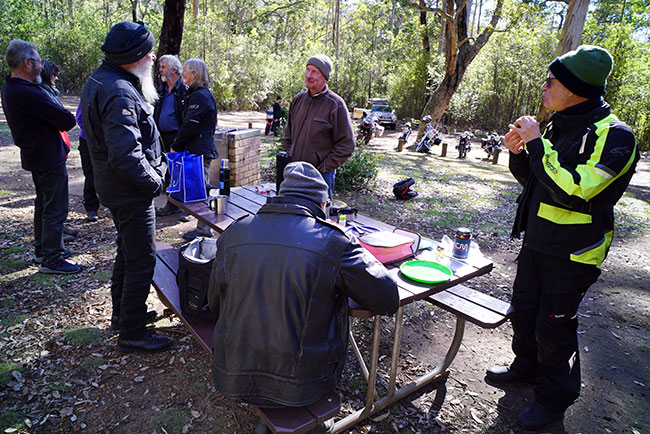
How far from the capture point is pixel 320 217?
6.57ft

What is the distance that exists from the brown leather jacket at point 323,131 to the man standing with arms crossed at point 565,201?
1807 mm

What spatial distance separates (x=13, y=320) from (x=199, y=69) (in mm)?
3007

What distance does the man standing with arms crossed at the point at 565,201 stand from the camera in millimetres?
2236

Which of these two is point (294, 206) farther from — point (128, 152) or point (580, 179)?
point (580, 179)

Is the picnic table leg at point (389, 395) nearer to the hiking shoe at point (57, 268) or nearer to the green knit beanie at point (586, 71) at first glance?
the green knit beanie at point (586, 71)

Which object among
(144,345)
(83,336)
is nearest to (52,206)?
(83,336)

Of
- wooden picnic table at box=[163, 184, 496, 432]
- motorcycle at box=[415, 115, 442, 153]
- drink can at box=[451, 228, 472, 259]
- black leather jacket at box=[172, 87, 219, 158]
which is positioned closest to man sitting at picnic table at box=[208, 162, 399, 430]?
wooden picnic table at box=[163, 184, 496, 432]

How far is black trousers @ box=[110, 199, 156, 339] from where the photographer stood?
2770 mm

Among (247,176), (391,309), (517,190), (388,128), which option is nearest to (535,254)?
(391,309)

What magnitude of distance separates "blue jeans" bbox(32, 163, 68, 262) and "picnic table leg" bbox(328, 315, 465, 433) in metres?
3.23

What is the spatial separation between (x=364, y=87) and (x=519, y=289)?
29.7 meters

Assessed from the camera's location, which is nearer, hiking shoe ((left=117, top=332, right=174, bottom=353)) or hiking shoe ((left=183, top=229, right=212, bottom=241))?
hiking shoe ((left=117, top=332, right=174, bottom=353))

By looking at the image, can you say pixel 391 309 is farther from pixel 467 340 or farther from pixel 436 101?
pixel 436 101

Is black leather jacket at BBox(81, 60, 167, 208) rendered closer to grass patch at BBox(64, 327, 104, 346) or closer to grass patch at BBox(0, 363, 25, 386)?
grass patch at BBox(64, 327, 104, 346)
